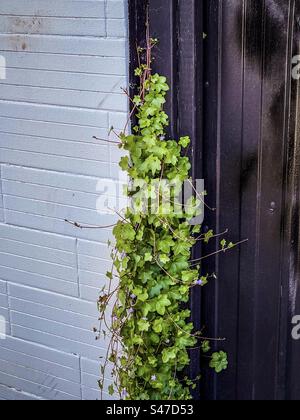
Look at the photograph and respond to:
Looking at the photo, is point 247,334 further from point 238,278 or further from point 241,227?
point 241,227

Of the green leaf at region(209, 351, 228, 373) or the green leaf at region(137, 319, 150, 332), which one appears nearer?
the green leaf at region(137, 319, 150, 332)

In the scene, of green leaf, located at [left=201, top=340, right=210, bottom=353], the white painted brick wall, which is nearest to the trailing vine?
green leaf, located at [left=201, top=340, right=210, bottom=353]

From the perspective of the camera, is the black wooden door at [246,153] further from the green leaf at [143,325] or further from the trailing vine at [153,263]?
the green leaf at [143,325]

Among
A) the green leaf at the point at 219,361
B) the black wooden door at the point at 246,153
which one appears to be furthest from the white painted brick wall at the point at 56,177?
the green leaf at the point at 219,361

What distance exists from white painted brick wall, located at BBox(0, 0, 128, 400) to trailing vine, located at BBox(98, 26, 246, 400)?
109 mm

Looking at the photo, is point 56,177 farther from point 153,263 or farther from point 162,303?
point 162,303

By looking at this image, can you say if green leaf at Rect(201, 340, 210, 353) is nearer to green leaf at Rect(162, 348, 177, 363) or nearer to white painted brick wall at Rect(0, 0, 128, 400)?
green leaf at Rect(162, 348, 177, 363)

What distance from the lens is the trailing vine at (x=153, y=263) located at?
273 centimetres

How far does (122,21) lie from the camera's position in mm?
2711

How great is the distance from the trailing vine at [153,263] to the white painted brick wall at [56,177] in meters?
0.11

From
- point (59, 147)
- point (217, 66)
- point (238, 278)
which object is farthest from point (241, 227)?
point (59, 147)

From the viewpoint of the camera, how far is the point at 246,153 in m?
2.79

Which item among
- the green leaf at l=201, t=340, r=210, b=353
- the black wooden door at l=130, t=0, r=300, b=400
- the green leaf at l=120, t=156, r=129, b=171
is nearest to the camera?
the black wooden door at l=130, t=0, r=300, b=400

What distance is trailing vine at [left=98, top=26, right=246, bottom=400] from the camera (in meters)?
2.73
